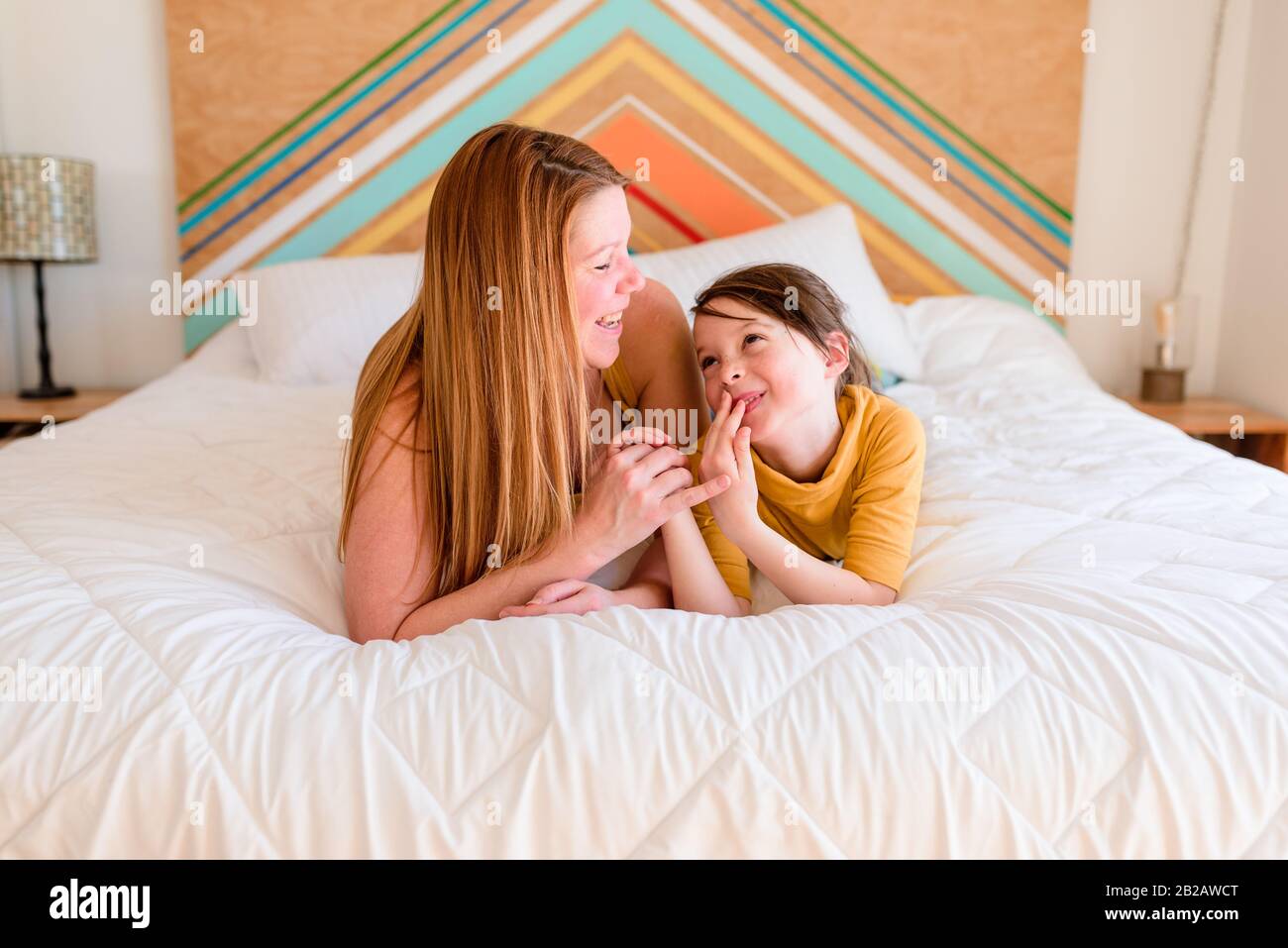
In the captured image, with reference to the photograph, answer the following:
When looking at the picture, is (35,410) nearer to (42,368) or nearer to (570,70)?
(42,368)

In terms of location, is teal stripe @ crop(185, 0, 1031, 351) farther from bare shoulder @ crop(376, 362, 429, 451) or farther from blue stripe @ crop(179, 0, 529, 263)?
bare shoulder @ crop(376, 362, 429, 451)

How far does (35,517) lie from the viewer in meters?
1.18

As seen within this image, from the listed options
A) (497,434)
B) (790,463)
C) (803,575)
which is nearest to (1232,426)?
Result: (790,463)

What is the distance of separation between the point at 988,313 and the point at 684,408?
154 centimetres

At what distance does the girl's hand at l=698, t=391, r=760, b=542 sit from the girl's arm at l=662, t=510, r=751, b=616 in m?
0.04

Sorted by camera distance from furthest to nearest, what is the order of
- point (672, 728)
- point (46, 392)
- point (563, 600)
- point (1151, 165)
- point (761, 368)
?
point (1151, 165) < point (46, 392) < point (761, 368) < point (563, 600) < point (672, 728)

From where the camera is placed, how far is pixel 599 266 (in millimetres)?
1146

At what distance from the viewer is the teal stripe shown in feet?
9.17

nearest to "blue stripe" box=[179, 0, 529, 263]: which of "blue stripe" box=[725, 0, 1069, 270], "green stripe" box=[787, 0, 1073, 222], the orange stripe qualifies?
the orange stripe

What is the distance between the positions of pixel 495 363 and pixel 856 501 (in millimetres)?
475

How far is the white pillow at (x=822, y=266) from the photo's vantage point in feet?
7.66
